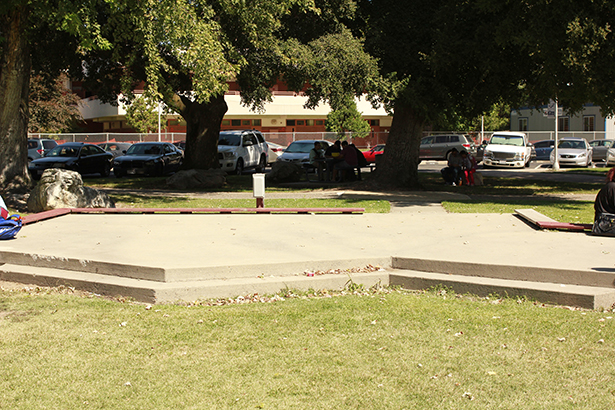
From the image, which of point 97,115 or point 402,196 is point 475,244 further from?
point 97,115

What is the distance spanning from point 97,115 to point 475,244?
2101 inches

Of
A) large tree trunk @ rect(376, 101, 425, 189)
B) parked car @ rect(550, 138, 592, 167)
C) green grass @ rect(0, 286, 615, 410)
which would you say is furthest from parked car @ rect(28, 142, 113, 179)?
parked car @ rect(550, 138, 592, 167)

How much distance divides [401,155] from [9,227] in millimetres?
12912

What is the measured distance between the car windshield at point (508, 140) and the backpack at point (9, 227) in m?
30.0

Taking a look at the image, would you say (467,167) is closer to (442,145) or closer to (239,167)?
(239,167)

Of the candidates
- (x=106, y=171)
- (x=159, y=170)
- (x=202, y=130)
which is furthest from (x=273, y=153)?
(x=202, y=130)

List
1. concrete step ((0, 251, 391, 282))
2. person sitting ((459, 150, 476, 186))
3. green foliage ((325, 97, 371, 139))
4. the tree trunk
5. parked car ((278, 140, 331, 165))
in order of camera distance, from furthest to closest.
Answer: green foliage ((325, 97, 371, 139)) < parked car ((278, 140, 331, 165)) < the tree trunk < person sitting ((459, 150, 476, 186)) < concrete step ((0, 251, 391, 282))

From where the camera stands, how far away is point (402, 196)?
659 inches

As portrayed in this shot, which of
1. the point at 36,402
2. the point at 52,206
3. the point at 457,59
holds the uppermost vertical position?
the point at 457,59

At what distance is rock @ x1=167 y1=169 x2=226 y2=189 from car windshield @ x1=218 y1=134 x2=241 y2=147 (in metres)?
7.35

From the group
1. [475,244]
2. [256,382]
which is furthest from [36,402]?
[475,244]

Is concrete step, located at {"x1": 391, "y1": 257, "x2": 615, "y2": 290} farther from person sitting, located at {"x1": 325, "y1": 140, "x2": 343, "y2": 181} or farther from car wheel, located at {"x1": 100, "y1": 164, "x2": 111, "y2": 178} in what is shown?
car wheel, located at {"x1": 100, "y1": 164, "x2": 111, "y2": 178}

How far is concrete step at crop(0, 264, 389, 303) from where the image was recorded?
656 cm

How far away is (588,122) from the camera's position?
168 feet
